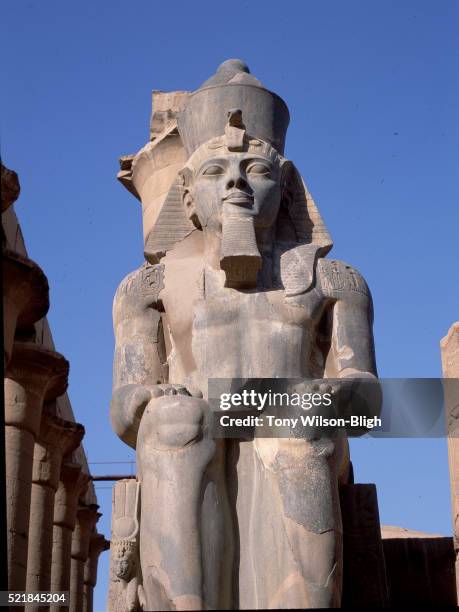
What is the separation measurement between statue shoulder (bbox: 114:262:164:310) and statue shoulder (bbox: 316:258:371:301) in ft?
3.01

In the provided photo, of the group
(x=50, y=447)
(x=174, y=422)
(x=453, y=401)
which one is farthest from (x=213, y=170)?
(x=50, y=447)

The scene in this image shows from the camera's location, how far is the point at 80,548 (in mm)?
18625

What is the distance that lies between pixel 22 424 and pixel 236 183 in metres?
6.77

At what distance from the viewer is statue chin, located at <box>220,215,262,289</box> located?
6098mm

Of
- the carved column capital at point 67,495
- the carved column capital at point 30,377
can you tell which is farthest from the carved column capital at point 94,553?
the carved column capital at point 30,377

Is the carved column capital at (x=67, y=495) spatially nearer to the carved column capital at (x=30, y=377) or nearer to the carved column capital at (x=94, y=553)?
the carved column capital at (x=30, y=377)

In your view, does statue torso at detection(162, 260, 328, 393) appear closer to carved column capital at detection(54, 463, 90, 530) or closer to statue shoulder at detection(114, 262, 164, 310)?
statue shoulder at detection(114, 262, 164, 310)

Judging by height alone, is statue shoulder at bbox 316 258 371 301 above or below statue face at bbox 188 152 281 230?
below

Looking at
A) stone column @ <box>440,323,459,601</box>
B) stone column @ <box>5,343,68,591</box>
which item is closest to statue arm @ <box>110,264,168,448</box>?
stone column @ <box>440,323,459,601</box>

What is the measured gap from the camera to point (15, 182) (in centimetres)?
994

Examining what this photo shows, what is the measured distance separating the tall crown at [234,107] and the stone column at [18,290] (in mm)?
4110

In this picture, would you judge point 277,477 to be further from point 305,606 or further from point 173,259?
point 173,259

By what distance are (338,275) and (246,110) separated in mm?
1176

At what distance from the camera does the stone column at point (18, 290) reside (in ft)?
34.7
